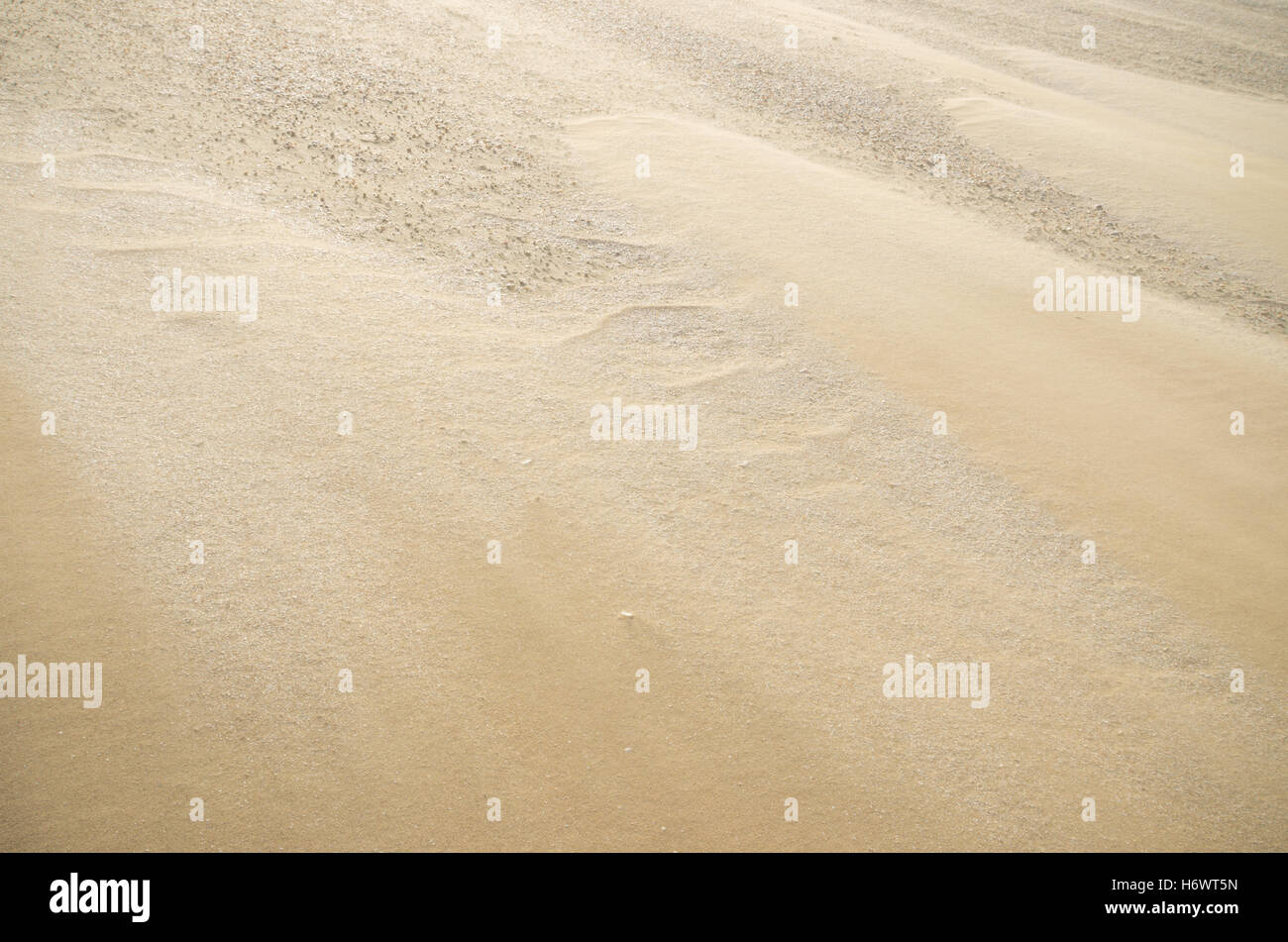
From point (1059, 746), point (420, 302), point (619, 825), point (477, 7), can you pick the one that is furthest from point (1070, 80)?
point (619, 825)

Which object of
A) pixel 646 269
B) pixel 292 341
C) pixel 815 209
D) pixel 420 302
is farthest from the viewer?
pixel 815 209

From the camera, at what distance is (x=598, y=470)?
4727 millimetres

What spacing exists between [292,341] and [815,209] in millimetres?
4355

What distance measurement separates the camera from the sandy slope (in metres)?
3.45

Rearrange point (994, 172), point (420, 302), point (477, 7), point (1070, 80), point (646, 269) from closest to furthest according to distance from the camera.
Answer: point (420, 302)
point (646, 269)
point (994, 172)
point (477, 7)
point (1070, 80)

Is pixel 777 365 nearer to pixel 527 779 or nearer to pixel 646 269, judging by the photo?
pixel 646 269

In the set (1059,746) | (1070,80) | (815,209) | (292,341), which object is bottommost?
(1059,746)

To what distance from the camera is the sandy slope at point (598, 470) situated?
3.45 m

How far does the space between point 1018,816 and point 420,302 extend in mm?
4579

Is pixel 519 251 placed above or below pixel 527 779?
above

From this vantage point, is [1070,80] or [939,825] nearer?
[939,825]

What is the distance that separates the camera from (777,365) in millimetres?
5586
